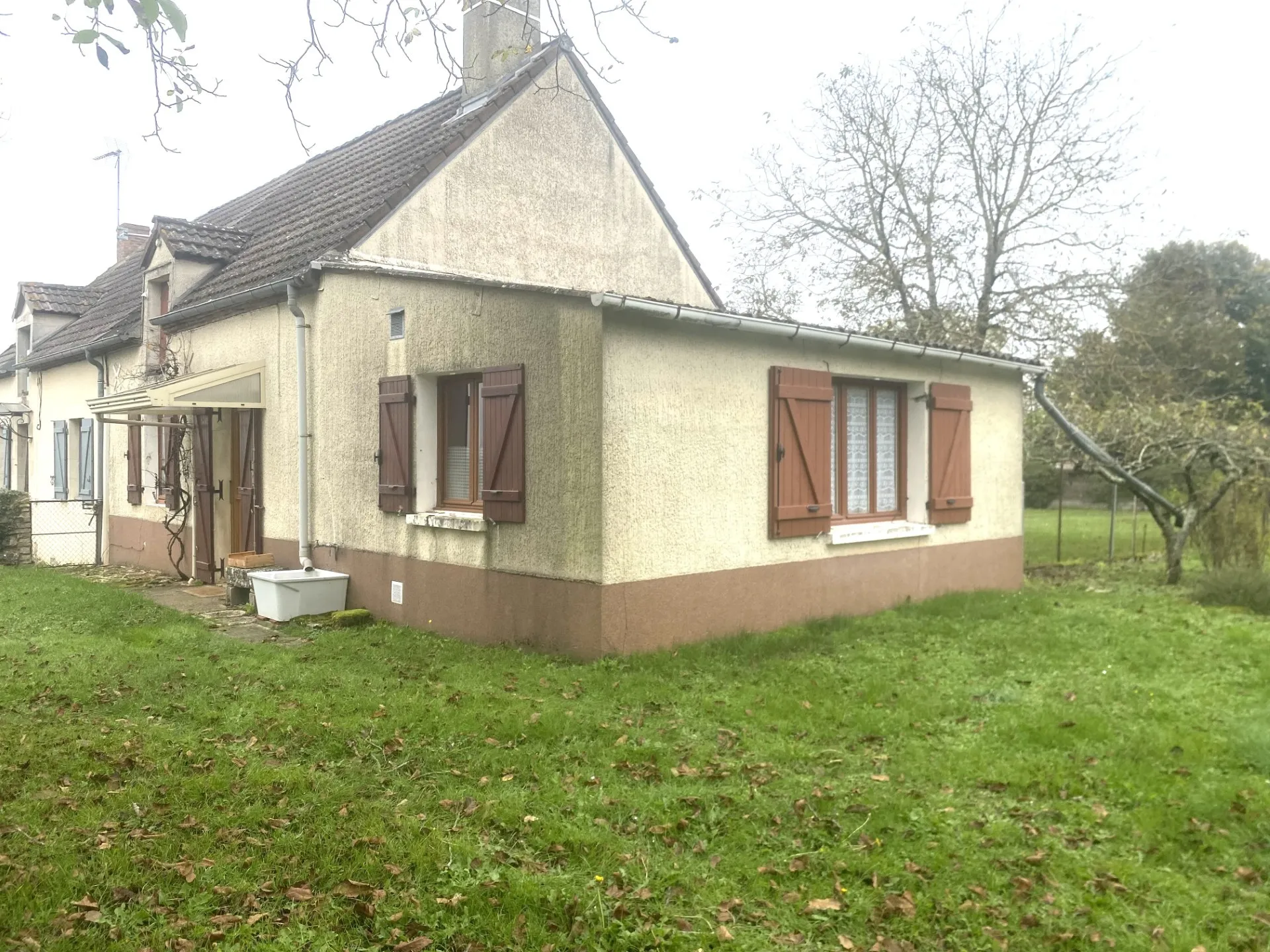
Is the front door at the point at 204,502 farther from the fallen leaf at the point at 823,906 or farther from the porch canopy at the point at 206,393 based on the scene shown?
the fallen leaf at the point at 823,906

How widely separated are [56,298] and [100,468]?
609 centimetres

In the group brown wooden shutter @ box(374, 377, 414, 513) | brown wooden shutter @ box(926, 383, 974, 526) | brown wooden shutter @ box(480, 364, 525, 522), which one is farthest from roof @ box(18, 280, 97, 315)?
brown wooden shutter @ box(926, 383, 974, 526)

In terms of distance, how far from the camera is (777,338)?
29.4ft

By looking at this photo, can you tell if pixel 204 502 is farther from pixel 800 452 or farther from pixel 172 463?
pixel 800 452

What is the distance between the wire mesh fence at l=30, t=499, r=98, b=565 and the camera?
53.5ft

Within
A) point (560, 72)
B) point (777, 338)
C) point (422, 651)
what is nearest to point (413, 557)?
point (422, 651)

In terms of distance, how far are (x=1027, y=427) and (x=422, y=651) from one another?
11677mm

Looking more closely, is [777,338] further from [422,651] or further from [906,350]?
[422,651]

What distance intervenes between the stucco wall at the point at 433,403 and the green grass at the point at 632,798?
0.99 metres

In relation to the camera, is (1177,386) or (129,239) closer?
(129,239)

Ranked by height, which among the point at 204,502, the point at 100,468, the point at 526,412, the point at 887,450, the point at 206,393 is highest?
the point at 206,393

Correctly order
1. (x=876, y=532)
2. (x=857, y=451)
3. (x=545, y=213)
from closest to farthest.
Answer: (x=876, y=532) → (x=857, y=451) → (x=545, y=213)

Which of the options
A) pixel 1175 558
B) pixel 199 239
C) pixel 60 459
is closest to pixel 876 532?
pixel 1175 558

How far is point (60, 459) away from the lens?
17.9 m
